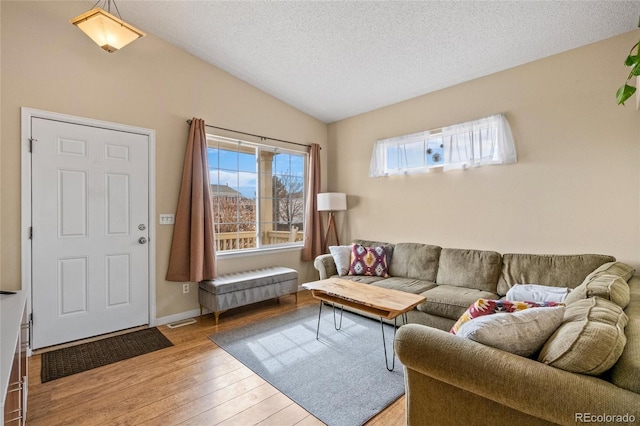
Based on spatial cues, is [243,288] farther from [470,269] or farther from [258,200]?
[470,269]

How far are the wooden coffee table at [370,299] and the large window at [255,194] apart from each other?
1.54 m

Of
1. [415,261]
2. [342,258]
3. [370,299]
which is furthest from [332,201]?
[370,299]

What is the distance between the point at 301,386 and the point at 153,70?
133 inches

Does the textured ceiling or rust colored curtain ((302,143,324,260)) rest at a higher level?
the textured ceiling

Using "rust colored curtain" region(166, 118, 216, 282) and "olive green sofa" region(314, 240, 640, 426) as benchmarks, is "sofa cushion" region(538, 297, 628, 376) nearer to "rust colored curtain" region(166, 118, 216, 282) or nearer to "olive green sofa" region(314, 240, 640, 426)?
"olive green sofa" region(314, 240, 640, 426)

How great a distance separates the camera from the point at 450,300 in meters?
2.66

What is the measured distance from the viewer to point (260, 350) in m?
2.64

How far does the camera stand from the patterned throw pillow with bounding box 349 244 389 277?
364 centimetres

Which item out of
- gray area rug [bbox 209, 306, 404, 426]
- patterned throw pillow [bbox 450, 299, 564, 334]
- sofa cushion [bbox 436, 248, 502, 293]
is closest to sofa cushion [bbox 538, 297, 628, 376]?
patterned throw pillow [bbox 450, 299, 564, 334]

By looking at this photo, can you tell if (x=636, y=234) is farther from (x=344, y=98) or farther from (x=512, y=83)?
(x=344, y=98)

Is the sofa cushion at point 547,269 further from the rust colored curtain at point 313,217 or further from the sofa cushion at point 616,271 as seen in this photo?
the rust colored curtain at point 313,217

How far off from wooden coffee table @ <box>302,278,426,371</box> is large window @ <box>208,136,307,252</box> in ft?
5.06

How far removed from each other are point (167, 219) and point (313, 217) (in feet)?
6.70

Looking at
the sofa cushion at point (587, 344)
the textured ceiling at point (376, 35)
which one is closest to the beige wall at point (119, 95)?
the textured ceiling at point (376, 35)
